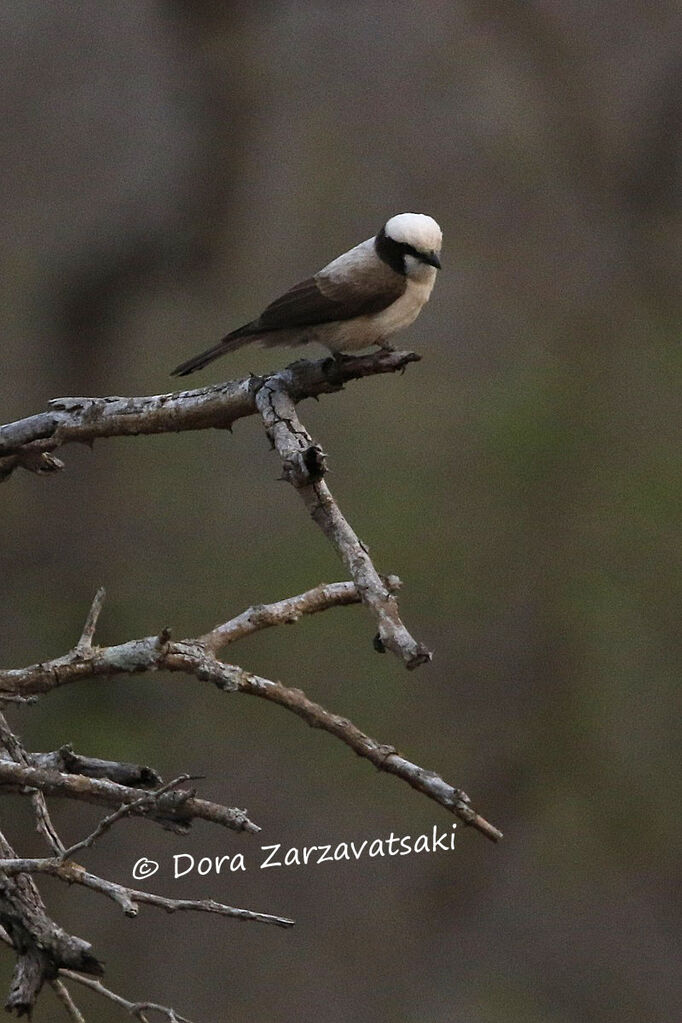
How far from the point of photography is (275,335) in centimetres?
262

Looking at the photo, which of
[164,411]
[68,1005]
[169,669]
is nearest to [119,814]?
[68,1005]

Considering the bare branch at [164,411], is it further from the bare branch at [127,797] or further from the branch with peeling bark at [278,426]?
the bare branch at [127,797]

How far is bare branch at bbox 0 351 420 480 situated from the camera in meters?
2.09

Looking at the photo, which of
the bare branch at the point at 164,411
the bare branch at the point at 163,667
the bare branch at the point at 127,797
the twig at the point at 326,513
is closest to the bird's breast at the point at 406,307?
the bare branch at the point at 164,411

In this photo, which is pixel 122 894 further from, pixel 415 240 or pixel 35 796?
pixel 415 240

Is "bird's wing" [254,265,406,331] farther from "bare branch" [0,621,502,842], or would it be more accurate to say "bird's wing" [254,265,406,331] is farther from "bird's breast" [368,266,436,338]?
"bare branch" [0,621,502,842]

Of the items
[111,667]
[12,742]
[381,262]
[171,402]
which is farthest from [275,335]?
[12,742]

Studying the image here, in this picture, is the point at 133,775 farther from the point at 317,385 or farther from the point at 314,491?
the point at 317,385

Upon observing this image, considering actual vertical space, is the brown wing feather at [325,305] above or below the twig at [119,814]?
above

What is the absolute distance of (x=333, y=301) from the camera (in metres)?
2.53

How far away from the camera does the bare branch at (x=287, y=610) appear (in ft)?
7.82

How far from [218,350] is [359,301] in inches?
11.8

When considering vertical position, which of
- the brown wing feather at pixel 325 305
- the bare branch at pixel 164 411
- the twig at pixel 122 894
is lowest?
the twig at pixel 122 894

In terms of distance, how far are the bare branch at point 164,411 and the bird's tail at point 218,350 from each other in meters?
0.25
